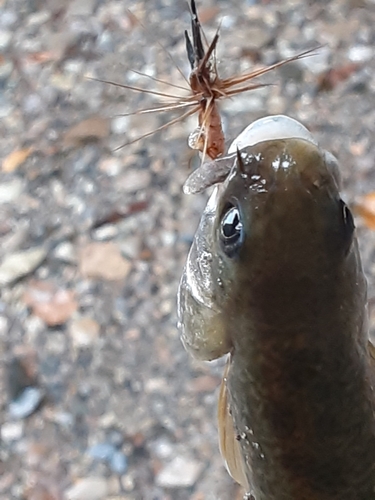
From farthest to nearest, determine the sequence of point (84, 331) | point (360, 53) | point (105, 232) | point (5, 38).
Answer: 1. point (5, 38)
2. point (360, 53)
3. point (105, 232)
4. point (84, 331)

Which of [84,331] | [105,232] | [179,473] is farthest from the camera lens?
[105,232]

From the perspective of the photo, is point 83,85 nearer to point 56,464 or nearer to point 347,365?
point 56,464

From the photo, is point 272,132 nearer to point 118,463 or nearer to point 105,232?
point 118,463

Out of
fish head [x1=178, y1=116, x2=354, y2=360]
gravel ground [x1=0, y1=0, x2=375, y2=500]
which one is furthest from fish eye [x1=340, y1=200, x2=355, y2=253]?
gravel ground [x1=0, y1=0, x2=375, y2=500]

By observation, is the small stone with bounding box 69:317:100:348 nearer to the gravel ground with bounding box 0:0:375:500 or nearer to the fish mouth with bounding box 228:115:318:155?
the gravel ground with bounding box 0:0:375:500

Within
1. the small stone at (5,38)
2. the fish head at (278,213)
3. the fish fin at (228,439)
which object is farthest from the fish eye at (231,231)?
the small stone at (5,38)

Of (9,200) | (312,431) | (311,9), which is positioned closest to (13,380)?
(9,200)

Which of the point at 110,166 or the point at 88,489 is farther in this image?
the point at 110,166

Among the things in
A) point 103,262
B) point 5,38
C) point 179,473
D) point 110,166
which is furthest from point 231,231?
point 5,38
